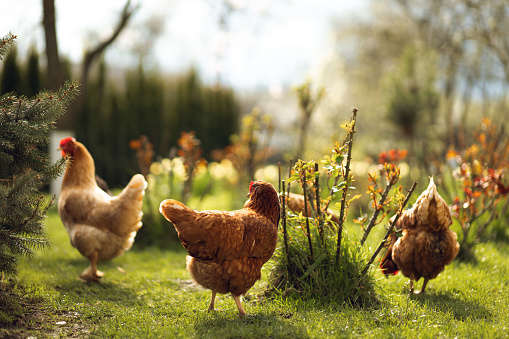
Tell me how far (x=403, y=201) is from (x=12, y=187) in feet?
9.52

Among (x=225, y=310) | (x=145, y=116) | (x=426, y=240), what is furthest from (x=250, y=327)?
(x=145, y=116)

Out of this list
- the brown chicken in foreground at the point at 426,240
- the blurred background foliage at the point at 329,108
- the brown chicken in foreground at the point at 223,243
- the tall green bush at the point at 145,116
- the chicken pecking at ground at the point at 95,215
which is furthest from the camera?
the tall green bush at the point at 145,116

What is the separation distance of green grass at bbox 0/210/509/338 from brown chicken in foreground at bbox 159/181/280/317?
12.2 inches

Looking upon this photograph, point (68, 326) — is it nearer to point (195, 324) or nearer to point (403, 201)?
point (195, 324)

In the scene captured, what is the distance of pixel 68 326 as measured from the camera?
3.22 m

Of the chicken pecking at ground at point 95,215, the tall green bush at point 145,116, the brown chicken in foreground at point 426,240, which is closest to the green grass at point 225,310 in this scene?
the brown chicken in foreground at point 426,240

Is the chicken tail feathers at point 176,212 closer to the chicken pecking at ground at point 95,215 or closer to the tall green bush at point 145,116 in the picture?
the chicken pecking at ground at point 95,215

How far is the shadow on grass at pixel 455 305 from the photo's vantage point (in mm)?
3398

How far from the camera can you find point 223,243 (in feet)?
10.4

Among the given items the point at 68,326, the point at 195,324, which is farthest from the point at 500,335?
the point at 68,326

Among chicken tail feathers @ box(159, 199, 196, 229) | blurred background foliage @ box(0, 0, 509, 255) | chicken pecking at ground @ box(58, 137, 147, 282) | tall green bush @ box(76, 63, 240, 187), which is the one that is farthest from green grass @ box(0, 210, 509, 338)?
tall green bush @ box(76, 63, 240, 187)

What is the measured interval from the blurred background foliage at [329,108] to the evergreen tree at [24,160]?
2.76m

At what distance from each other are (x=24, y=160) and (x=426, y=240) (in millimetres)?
3371

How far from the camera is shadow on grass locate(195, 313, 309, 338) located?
292cm
